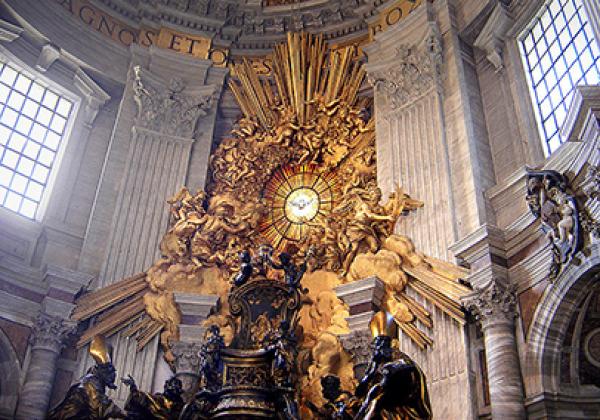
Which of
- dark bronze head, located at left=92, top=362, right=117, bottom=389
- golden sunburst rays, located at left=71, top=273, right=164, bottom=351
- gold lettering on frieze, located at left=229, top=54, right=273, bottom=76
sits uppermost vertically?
gold lettering on frieze, located at left=229, top=54, right=273, bottom=76

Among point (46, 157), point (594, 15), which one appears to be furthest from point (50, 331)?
point (594, 15)

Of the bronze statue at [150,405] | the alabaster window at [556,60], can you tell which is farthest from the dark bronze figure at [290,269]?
the alabaster window at [556,60]

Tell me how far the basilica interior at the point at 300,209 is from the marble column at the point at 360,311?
0.09 ft

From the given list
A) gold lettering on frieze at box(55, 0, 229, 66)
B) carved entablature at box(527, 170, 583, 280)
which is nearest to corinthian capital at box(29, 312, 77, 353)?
gold lettering on frieze at box(55, 0, 229, 66)

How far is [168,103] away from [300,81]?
2489 mm

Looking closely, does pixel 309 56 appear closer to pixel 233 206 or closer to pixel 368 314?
pixel 233 206

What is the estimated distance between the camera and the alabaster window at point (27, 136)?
11172mm

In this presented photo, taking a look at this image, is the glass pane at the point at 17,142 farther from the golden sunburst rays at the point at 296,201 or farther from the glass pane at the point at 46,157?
the golden sunburst rays at the point at 296,201

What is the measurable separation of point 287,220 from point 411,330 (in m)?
3.84

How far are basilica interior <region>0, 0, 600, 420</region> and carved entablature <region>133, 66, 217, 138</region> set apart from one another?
0.04m

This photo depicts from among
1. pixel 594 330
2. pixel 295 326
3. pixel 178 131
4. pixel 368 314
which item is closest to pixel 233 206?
pixel 178 131

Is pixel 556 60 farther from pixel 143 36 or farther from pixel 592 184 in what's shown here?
pixel 143 36

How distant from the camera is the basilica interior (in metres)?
7.82

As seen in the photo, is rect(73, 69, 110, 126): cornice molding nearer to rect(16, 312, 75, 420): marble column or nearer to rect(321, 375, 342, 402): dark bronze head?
rect(16, 312, 75, 420): marble column
